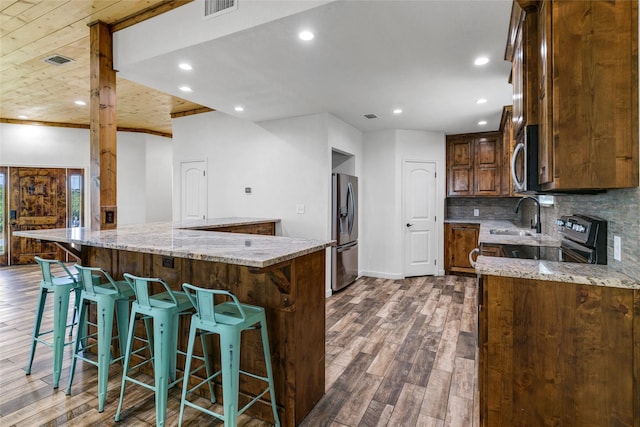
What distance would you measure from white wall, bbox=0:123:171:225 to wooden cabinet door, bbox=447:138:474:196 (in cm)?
600

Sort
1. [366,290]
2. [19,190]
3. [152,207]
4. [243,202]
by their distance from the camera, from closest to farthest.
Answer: [366,290], [243,202], [19,190], [152,207]

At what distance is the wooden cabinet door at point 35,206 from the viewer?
6.32 metres

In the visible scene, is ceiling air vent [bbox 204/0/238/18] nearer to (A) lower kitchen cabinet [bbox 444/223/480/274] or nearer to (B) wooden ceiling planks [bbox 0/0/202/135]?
(B) wooden ceiling planks [bbox 0/0/202/135]

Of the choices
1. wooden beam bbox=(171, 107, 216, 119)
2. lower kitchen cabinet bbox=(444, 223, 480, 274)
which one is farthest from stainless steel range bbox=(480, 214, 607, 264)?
wooden beam bbox=(171, 107, 216, 119)

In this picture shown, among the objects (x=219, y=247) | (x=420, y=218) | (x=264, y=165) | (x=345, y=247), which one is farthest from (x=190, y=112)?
(x=219, y=247)

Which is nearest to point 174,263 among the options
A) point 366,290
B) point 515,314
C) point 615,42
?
point 515,314

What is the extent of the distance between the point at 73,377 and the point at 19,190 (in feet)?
19.3

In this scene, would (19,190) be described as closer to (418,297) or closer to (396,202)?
(396,202)

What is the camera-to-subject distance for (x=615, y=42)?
141 cm

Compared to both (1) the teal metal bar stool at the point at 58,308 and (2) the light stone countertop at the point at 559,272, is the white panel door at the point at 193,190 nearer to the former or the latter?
(1) the teal metal bar stool at the point at 58,308

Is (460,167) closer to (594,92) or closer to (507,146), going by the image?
(507,146)

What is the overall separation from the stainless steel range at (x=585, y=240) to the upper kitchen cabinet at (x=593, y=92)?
0.44 meters

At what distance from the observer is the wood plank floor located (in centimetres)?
198

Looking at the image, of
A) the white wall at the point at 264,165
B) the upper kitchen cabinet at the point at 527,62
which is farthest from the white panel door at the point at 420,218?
the upper kitchen cabinet at the point at 527,62
